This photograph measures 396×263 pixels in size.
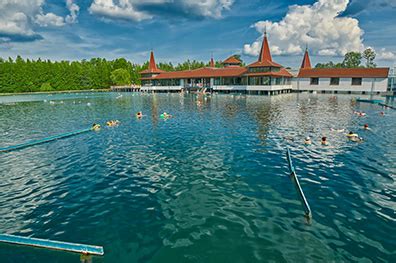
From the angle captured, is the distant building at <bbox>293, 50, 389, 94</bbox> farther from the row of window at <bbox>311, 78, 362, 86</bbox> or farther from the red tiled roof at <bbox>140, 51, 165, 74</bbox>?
the red tiled roof at <bbox>140, 51, 165, 74</bbox>

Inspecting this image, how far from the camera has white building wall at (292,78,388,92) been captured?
183 feet

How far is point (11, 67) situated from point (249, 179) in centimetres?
10307

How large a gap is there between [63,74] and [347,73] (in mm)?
96649

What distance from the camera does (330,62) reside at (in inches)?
6304

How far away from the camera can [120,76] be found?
102 meters

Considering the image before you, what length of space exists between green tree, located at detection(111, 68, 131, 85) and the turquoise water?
89827 mm

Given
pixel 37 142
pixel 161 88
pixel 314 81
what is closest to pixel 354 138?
pixel 37 142

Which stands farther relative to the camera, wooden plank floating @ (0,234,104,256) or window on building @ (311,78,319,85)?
window on building @ (311,78,319,85)

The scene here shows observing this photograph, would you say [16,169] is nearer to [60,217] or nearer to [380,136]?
[60,217]

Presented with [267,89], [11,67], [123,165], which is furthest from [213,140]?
[11,67]

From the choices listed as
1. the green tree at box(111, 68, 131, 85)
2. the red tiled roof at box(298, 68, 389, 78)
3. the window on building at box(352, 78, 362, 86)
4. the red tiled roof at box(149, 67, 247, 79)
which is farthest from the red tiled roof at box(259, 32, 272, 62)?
the green tree at box(111, 68, 131, 85)

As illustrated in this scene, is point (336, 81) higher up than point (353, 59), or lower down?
lower down

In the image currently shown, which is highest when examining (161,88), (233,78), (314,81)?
(233,78)

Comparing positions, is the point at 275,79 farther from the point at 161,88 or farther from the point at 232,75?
the point at 161,88
